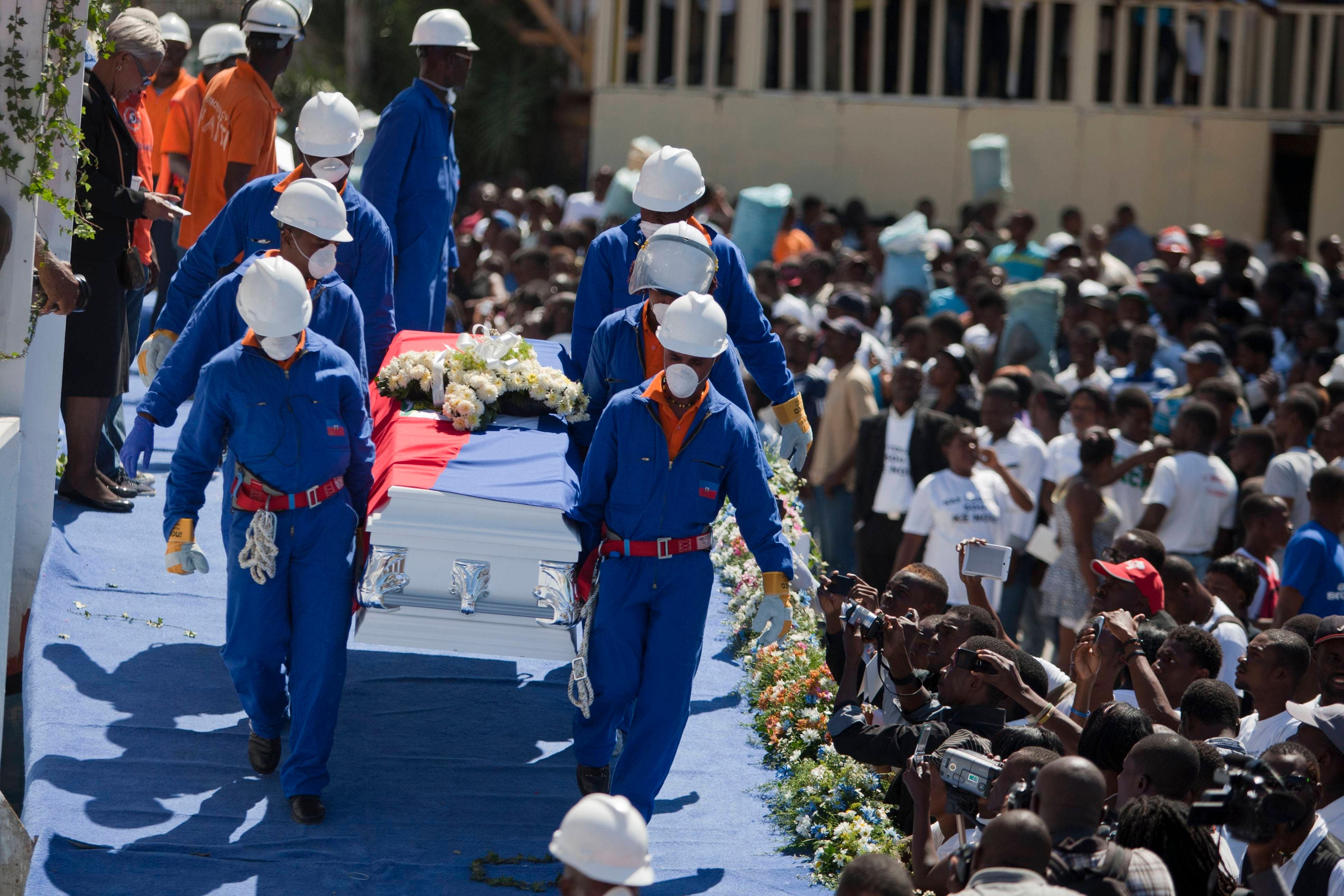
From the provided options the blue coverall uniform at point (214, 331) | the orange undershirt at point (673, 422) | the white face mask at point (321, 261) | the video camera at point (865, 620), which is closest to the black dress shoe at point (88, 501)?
the blue coverall uniform at point (214, 331)

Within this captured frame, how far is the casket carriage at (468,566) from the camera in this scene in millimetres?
5094

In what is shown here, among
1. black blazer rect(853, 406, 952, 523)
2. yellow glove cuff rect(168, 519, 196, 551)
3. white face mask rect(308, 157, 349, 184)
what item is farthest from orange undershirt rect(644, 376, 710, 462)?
black blazer rect(853, 406, 952, 523)

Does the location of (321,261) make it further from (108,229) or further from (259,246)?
(108,229)

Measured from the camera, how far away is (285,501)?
17.2 ft

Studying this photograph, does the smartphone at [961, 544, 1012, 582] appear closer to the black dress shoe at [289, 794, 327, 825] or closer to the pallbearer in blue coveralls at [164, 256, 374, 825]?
the pallbearer in blue coveralls at [164, 256, 374, 825]

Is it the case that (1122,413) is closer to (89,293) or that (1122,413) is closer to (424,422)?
(424,422)

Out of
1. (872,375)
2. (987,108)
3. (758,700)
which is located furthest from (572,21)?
(758,700)

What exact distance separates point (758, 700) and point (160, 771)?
2.36m

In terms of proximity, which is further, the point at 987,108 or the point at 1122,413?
the point at 987,108

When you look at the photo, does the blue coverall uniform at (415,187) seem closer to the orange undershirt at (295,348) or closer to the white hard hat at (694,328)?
the orange undershirt at (295,348)

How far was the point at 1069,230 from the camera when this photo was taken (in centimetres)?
1562

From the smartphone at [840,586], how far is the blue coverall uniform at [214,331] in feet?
6.32

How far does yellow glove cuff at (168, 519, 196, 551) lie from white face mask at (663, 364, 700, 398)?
172 centimetres

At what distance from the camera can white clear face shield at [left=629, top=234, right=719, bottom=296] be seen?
572 cm
